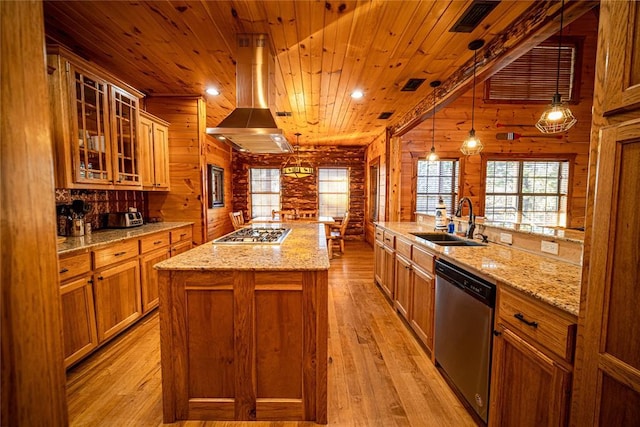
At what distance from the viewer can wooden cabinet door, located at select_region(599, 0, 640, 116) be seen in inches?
30.9

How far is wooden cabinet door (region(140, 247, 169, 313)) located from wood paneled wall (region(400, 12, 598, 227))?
444cm

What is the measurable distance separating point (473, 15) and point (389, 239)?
2155 mm

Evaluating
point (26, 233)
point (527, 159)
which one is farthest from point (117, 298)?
point (527, 159)

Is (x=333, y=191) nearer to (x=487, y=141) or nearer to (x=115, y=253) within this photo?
(x=487, y=141)

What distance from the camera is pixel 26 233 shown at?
16.7 inches

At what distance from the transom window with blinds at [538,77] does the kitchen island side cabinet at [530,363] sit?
5.48 metres

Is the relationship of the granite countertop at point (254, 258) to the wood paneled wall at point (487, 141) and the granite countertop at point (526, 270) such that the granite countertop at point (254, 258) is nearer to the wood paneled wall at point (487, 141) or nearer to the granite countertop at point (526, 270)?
the granite countertop at point (526, 270)

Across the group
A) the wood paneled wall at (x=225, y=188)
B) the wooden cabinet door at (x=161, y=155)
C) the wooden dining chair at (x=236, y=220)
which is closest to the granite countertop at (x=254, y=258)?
the wooden cabinet door at (x=161, y=155)

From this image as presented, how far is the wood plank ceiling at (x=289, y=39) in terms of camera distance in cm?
194

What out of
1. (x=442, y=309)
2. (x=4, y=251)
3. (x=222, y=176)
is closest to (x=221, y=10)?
(x=4, y=251)

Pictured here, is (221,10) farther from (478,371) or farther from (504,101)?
(504,101)

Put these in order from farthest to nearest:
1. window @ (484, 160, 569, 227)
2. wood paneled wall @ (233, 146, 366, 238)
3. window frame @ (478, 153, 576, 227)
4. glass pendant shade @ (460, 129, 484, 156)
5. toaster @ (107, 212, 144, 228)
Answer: wood paneled wall @ (233, 146, 366, 238), window @ (484, 160, 569, 227), window frame @ (478, 153, 576, 227), glass pendant shade @ (460, 129, 484, 156), toaster @ (107, 212, 144, 228)

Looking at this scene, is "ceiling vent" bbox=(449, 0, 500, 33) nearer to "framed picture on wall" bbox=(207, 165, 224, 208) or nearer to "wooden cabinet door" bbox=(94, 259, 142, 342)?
"wooden cabinet door" bbox=(94, 259, 142, 342)

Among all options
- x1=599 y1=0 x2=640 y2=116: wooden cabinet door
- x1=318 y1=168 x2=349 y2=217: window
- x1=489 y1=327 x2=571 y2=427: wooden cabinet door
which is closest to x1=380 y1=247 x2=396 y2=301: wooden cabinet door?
x1=489 y1=327 x2=571 y2=427: wooden cabinet door
